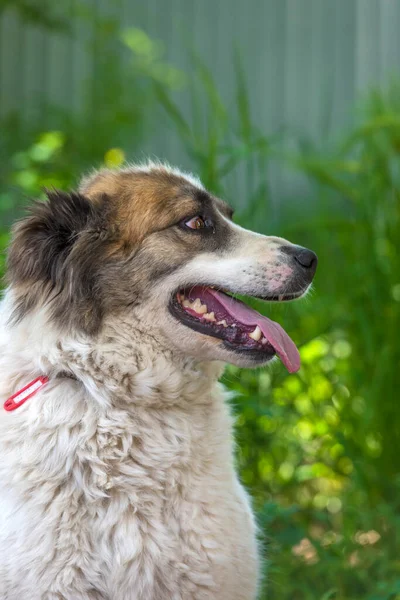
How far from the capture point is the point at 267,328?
9.09 ft

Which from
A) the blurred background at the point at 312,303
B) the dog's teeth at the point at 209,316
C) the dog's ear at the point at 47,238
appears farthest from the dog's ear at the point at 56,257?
the dog's teeth at the point at 209,316

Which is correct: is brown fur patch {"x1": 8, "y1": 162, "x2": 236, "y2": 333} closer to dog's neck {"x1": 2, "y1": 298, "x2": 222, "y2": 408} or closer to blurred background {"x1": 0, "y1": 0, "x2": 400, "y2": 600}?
dog's neck {"x1": 2, "y1": 298, "x2": 222, "y2": 408}

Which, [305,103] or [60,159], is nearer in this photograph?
[60,159]

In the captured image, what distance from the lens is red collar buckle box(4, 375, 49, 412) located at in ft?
8.42

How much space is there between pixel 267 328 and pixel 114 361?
0.54 meters

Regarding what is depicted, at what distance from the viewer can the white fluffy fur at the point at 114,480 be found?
7.89 ft

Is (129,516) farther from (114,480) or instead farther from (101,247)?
(101,247)

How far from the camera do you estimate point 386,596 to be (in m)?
3.16

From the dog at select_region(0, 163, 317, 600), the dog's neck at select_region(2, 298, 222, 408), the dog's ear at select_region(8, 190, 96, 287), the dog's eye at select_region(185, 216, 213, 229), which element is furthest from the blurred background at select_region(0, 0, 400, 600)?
the dog's eye at select_region(185, 216, 213, 229)

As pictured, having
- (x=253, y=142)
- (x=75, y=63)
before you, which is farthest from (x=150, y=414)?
(x=75, y=63)

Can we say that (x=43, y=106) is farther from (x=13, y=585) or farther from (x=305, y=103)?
(x=13, y=585)

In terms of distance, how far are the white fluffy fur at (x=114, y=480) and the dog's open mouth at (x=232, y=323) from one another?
14 cm

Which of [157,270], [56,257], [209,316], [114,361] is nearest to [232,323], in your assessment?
[209,316]

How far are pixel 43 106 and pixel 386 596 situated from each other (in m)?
5.87
